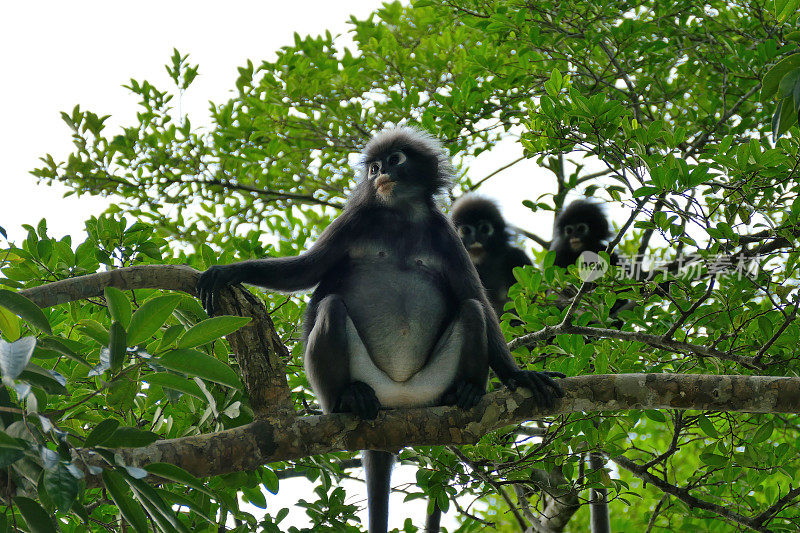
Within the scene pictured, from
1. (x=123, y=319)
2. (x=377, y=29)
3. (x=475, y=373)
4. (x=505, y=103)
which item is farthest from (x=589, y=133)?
(x=377, y=29)

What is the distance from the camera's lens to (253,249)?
3594 mm

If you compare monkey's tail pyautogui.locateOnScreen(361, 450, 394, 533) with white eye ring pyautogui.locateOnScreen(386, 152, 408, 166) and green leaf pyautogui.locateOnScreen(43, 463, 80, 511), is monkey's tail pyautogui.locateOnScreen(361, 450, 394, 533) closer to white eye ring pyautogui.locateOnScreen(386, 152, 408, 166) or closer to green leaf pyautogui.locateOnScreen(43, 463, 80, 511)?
white eye ring pyautogui.locateOnScreen(386, 152, 408, 166)

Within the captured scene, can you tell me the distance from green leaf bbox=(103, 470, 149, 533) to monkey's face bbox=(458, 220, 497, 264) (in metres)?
5.17

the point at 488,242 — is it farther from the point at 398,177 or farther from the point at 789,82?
the point at 789,82

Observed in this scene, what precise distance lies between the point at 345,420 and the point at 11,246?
163 cm

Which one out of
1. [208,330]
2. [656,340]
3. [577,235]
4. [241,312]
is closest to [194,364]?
[208,330]

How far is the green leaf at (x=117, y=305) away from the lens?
175 cm

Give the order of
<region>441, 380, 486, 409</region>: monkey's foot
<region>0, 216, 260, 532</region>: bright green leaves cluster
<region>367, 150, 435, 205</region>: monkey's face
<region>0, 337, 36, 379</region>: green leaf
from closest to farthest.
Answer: <region>0, 337, 36, 379</region>: green leaf
<region>0, 216, 260, 532</region>: bright green leaves cluster
<region>441, 380, 486, 409</region>: monkey's foot
<region>367, 150, 435, 205</region>: monkey's face

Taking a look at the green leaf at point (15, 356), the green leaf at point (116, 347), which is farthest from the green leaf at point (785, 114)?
the green leaf at point (15, 356)

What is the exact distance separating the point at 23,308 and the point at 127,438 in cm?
35

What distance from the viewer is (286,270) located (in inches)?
128

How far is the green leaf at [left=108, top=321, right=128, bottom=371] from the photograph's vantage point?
153 centimetres

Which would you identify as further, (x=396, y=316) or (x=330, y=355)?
(x=396, y=316)

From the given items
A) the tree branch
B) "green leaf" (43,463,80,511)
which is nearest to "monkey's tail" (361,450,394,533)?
the tree branch
